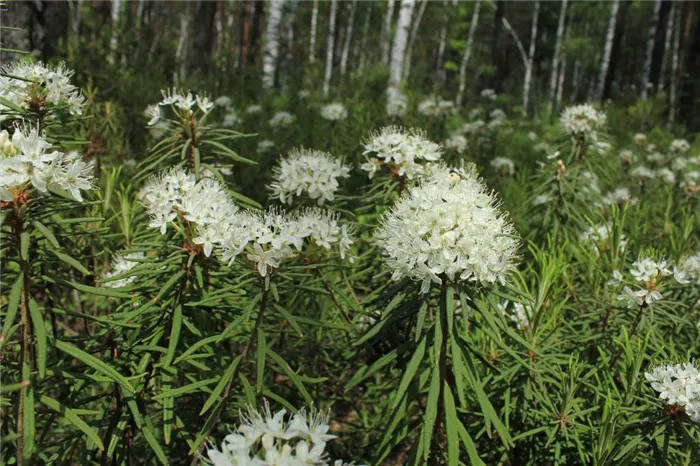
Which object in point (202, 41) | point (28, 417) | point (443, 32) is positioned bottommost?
point (28, 417)

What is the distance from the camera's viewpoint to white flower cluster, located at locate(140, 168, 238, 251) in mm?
1774

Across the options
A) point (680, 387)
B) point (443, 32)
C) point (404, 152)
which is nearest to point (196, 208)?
point (404, 152)

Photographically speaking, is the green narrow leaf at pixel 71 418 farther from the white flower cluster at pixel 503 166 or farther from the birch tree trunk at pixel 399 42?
the birch tree trunk at pixel 399 42

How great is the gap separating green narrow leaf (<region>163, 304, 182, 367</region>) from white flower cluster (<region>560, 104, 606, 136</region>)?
3.33 metres

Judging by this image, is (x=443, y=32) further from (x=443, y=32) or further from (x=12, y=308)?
(x=12, y=308)

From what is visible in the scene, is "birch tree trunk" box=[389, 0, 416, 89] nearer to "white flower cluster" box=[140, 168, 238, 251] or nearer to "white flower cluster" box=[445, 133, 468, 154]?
"white flower cluster" box=[445, 133, 468, 154]

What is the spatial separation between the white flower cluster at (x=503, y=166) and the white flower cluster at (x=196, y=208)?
447cm

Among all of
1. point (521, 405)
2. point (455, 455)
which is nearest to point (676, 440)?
point (521, 405)

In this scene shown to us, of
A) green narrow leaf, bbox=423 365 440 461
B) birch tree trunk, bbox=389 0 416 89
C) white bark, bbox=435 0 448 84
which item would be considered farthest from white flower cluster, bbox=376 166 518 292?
white bark, bbox=435 0 448 84

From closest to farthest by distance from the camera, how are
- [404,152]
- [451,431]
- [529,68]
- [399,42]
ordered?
[451,431] < [404,152] < [399,42] < [529,68]

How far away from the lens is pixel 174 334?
1.73m

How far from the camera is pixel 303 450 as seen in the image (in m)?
1.15

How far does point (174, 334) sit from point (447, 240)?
0.97 metres

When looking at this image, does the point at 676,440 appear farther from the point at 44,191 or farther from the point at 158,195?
the point at 44,191
